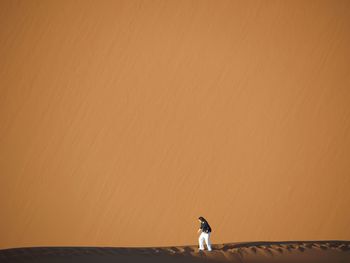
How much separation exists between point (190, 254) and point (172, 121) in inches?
196

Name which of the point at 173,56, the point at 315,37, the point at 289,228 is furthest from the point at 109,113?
the point at 315,37

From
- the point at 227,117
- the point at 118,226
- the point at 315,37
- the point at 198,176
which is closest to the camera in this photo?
the point at 118,226

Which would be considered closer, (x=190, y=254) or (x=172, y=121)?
(x=190, y=254)

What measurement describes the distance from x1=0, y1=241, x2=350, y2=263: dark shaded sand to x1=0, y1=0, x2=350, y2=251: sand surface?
2257 mm

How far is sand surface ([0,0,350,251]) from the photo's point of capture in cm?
1038

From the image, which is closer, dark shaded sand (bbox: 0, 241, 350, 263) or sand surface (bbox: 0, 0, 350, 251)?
dark shaded sand (bbox: 0, 241, 350, 263)

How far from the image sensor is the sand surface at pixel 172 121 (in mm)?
10375

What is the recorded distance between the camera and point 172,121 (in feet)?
37.9

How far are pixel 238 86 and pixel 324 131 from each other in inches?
126

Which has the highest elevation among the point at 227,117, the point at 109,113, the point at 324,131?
the point at 324,131

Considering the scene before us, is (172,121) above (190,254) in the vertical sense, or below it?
above

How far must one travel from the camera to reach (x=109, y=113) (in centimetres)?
1143

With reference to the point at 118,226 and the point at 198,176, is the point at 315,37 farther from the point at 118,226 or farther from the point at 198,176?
the point at 118,226

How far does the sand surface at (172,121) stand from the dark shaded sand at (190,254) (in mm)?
2257
